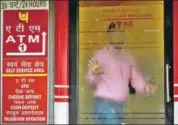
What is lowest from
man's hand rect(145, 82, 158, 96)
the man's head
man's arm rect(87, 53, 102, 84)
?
man's hand rect(145, 82, 158, 96)

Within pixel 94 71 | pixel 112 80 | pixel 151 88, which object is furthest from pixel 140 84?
pixel 94 71

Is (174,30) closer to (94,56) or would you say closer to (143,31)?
(143,31)

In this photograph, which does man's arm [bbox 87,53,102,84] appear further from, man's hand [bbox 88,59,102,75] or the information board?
the information board

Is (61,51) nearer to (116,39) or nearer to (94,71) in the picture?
(94,71)

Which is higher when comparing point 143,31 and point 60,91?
point 143,31

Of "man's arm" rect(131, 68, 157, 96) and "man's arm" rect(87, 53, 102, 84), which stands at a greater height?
"man's arm" rect(87, 53, 102, 84)

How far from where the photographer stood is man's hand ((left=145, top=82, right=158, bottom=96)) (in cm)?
616

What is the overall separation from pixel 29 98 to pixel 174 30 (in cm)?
221

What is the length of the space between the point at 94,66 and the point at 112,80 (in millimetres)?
322

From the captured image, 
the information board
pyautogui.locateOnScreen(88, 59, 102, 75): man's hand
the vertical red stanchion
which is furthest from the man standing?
the information board

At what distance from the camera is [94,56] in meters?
6.29

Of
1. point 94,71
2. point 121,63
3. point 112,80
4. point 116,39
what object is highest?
point 116,39

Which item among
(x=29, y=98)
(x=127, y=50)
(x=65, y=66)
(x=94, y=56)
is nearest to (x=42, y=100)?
(x=29, y=98)

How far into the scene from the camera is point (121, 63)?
6238 mm
